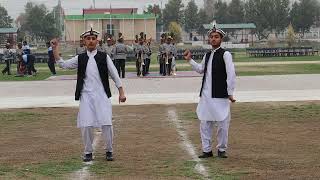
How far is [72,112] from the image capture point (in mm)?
14594

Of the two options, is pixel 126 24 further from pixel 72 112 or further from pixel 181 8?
pixel 72 112

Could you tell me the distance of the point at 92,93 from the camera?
8.66 meters

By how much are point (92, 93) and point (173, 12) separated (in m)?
88.5

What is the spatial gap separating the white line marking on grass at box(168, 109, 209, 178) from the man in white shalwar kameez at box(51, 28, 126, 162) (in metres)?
1.18

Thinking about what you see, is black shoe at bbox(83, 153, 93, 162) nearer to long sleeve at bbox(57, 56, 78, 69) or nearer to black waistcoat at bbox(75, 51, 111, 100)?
black waistcoat at bbox(75, 51, 111, 100)

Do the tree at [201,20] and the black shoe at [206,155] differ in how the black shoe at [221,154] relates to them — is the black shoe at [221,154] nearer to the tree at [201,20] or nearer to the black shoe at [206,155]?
the black shoe at [206,155]

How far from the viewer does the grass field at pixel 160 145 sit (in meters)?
7.91

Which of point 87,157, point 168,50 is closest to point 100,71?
point 87,157

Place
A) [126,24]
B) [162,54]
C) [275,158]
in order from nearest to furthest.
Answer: [275,158], [162,54], [126,24]

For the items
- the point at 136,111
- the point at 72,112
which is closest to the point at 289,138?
the point at 136,111

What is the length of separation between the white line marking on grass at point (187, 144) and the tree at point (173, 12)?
82.2 meters

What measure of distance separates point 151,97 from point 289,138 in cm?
745

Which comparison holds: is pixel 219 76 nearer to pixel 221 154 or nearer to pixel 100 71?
pixel 221 154

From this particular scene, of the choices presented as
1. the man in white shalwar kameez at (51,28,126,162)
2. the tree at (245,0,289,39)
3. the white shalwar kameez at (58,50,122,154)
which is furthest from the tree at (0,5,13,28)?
the white shalwar kameez at (58,50,122,154)
